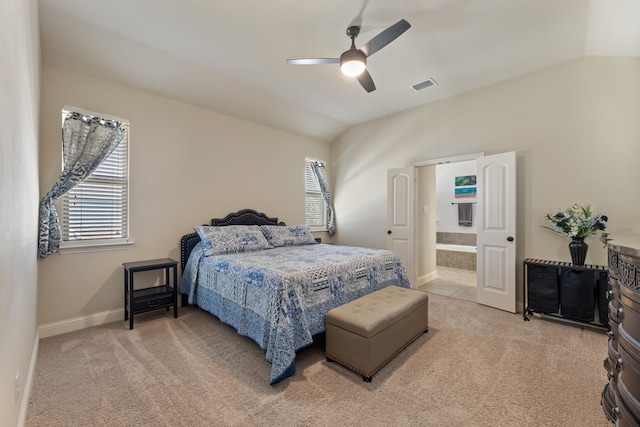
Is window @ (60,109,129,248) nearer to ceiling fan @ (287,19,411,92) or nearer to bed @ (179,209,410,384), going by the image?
bed @ (179,209,410,384)

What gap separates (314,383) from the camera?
6.73 ft

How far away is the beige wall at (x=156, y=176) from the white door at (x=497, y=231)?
3188 millimetres

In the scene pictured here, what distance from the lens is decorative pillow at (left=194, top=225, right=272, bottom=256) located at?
11.3 ft

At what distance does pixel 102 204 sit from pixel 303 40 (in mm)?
2987

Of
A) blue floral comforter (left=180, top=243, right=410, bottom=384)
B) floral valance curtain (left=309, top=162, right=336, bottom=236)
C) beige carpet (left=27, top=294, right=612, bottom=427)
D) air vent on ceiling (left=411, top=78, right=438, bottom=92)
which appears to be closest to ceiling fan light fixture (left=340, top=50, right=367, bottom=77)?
air vent on ceiling (left=411, top=78, right=438, bottom=92)

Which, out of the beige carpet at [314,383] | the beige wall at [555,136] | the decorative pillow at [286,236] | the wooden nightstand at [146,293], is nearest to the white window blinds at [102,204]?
the wooden nightstand at [146,293]

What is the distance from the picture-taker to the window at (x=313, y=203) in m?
5.61

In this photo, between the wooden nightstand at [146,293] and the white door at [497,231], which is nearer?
the wooden nightstand at [146,293]

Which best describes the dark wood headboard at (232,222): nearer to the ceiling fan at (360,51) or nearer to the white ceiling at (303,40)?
the white ceiling at (303,40)

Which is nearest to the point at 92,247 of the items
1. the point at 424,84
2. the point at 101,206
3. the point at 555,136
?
the point at 101,206

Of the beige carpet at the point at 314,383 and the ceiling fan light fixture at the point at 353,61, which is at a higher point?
the ceiling fan light fixture at the point at 353,61

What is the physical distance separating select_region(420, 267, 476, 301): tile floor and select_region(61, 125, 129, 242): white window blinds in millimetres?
4673

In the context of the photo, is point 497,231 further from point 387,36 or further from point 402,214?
point 387,36

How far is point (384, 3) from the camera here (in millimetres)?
2402
